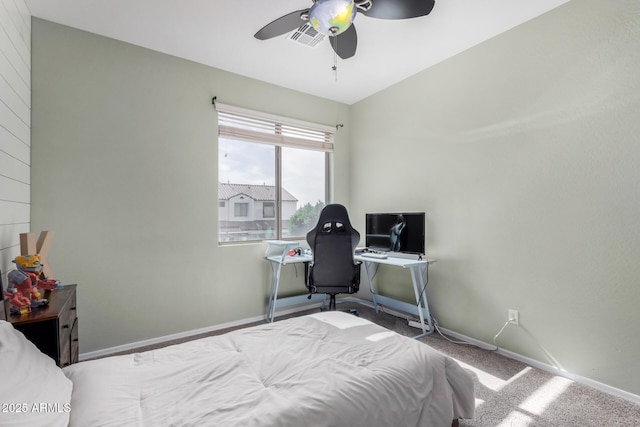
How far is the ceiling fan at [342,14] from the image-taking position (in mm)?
1619

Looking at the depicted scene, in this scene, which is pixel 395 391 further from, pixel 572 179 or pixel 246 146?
pixel 246 146

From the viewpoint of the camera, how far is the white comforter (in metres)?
1.08

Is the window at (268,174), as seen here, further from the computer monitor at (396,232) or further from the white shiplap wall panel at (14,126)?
the white shiplap wall panel at (14,126)

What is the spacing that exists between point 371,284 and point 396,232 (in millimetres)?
887

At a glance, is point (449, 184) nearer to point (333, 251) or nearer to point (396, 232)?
point (396, 232)

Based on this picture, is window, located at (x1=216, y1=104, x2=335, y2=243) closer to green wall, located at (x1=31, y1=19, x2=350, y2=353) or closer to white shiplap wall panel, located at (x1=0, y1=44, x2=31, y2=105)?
green wall, located at (x1=31, y1=19, x2=350, y2=353)

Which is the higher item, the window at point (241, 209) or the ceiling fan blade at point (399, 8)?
the ceiling fan blade at point (399, 8)

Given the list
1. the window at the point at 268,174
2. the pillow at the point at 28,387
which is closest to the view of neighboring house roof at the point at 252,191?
the window at the point at 268,174

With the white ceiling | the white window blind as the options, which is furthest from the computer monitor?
the white ceiling

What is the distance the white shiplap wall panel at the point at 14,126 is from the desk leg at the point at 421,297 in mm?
3008

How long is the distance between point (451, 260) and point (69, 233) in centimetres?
331

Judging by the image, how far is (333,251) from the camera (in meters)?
3.01

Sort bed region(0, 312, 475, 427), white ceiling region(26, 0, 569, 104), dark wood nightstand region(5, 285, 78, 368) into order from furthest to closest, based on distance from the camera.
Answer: white ceiling region(26, 0, 569, 104) < dark wood nightstand region(5, 285, 78, 368) < bed region(0, 312, 475, 427)

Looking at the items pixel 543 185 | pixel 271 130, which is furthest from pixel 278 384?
pixel 271 130
